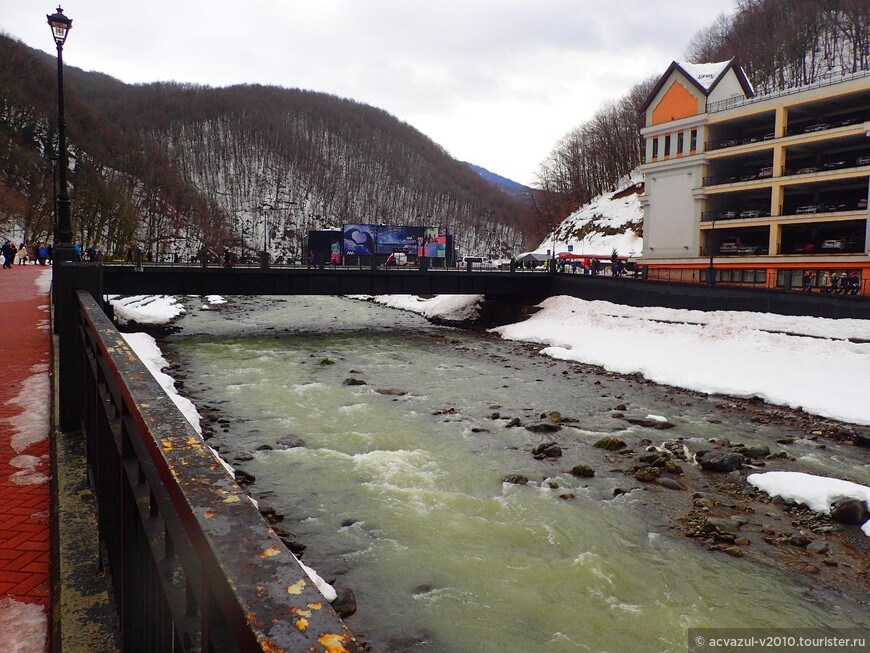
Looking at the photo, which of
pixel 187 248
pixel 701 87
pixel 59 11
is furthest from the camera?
pixel 187 248

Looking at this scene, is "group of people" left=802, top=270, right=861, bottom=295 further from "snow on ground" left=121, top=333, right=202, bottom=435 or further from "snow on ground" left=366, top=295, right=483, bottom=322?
"snow on ground" left=121, top=333, right=202, bottom=435

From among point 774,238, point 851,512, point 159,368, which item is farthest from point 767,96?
point 159,368

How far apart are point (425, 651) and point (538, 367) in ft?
63.1

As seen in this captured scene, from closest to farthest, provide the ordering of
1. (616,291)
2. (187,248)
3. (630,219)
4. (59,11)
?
(59,11) < (616,291) < (630,219) < (187,248)

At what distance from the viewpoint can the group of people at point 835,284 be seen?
28.3 meters

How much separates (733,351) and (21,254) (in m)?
58.5

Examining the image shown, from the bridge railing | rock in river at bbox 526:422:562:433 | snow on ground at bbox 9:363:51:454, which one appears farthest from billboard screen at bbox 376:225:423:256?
the bridge railing

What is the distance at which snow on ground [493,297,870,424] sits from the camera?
66.0 ft

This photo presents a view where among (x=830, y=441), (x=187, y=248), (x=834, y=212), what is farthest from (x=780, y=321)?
(x=187, y=248)

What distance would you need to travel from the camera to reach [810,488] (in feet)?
37.2

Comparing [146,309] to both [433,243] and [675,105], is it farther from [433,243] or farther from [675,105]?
[433,243]

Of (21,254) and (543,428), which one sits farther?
(21,254)

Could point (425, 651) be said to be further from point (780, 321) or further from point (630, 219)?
point (630, 219)

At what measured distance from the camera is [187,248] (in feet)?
424
